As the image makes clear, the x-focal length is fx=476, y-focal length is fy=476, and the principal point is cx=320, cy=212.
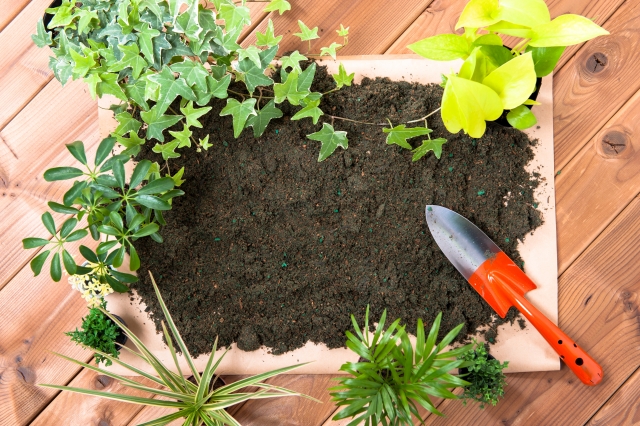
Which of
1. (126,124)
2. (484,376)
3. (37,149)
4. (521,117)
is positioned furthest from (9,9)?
(484,376)

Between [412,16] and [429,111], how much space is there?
0.80ft

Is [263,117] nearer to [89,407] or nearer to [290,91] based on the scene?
[290,91]

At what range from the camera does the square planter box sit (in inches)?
40.6

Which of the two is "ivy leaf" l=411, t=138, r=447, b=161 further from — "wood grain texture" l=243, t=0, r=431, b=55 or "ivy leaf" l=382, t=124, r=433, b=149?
"wood grain texture" l=243, t=0, r=431, b=55

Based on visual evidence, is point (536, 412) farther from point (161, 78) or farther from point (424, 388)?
point (161, 78)

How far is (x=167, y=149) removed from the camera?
0.96 meters

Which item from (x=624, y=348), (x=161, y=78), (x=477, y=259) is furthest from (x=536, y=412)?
(x=161, y=78)

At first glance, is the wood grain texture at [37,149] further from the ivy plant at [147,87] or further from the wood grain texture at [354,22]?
the wood grain texture at [354,22]

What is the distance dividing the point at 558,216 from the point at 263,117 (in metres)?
0.68

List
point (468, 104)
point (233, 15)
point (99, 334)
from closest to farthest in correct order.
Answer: point (468, 104), point (233, 15), point (99, 334)

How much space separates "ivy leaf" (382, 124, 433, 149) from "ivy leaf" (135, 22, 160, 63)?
463 mm

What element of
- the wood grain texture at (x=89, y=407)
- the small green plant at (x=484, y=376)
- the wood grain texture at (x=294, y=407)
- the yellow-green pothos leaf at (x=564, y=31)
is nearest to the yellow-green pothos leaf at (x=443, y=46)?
the yellow-green pothos leaf at (x=564, y=31)

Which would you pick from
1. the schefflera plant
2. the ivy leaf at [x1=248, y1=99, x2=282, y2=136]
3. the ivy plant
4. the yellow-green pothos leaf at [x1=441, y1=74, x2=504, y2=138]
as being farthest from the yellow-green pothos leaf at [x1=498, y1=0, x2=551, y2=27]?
the ivy leaf at [x1=248, y1=99, x2=282, y2=136]

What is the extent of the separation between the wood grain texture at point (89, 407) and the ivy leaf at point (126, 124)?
550 millimetres
